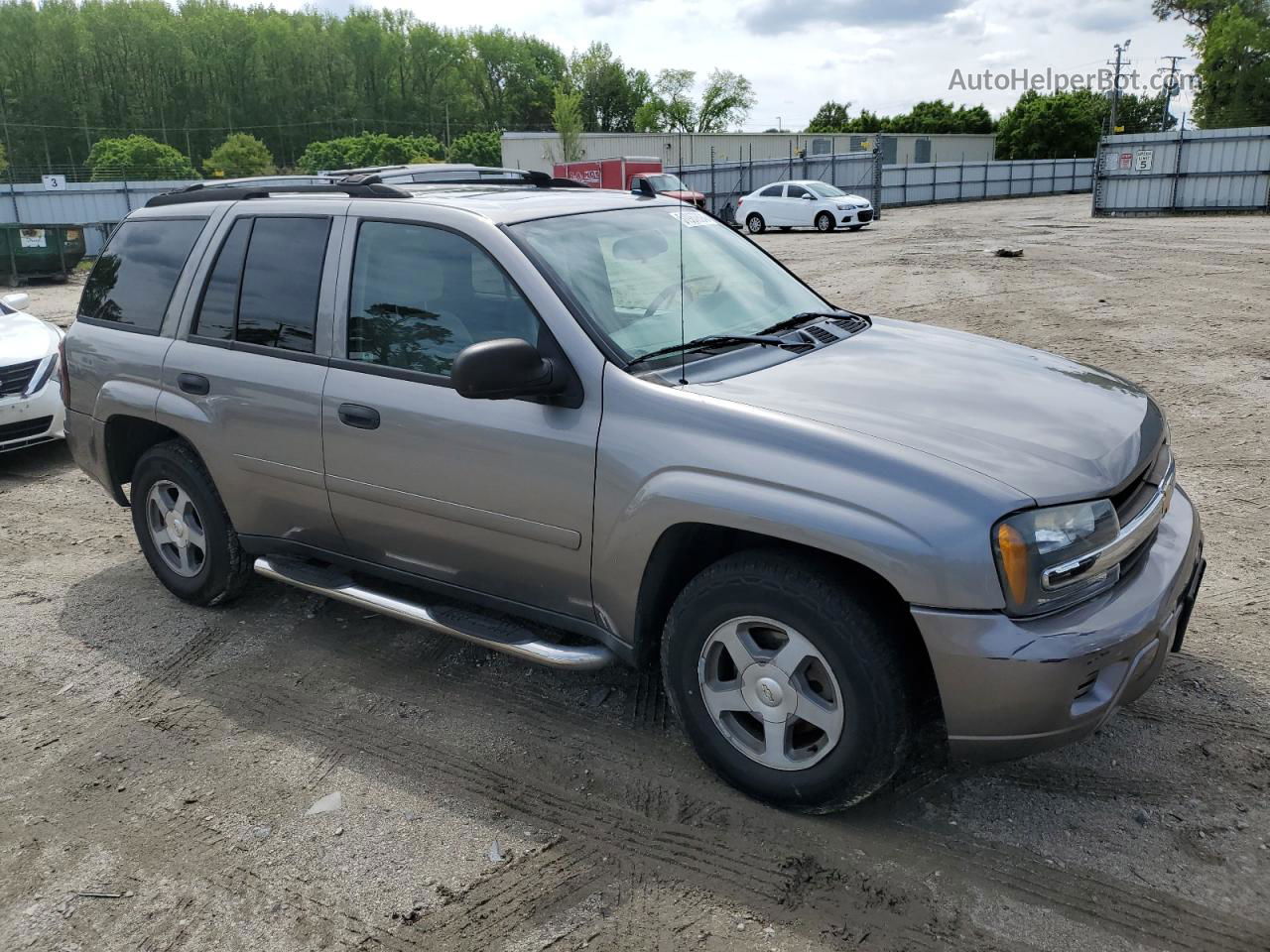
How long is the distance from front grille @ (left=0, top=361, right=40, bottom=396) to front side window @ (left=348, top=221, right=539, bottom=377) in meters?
5.13

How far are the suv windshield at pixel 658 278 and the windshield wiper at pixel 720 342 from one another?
2cm

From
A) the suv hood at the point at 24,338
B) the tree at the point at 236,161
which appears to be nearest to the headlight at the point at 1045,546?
the suv hood at the point at 24,338

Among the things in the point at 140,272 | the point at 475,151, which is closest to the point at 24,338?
the point at 140,272

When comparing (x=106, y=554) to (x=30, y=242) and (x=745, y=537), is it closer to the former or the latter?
(x=745, y=537)

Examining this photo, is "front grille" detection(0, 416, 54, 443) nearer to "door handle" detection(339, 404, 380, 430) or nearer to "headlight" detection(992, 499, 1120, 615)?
"door handle" detection(339, 404, 380, 430)

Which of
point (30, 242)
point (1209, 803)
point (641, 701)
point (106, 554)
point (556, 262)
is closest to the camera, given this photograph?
point (1209, 803)

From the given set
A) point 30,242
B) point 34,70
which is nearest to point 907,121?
point 30,242

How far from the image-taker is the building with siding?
2382 inches

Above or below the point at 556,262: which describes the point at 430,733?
below

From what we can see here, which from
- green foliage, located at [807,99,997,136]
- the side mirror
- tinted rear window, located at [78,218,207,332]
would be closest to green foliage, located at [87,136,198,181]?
green foliage, located at [807,99,997,136]

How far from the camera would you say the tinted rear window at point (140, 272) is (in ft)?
15.4

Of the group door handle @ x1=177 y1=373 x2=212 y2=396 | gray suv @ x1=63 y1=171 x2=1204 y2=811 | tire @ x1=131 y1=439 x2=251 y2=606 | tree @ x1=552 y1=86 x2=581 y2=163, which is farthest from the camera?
tree @ x1=552 y1=86 x2=581 y2=163

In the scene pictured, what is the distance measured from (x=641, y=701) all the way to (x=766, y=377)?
1382 mm

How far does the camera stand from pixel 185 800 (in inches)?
Answer: 135
